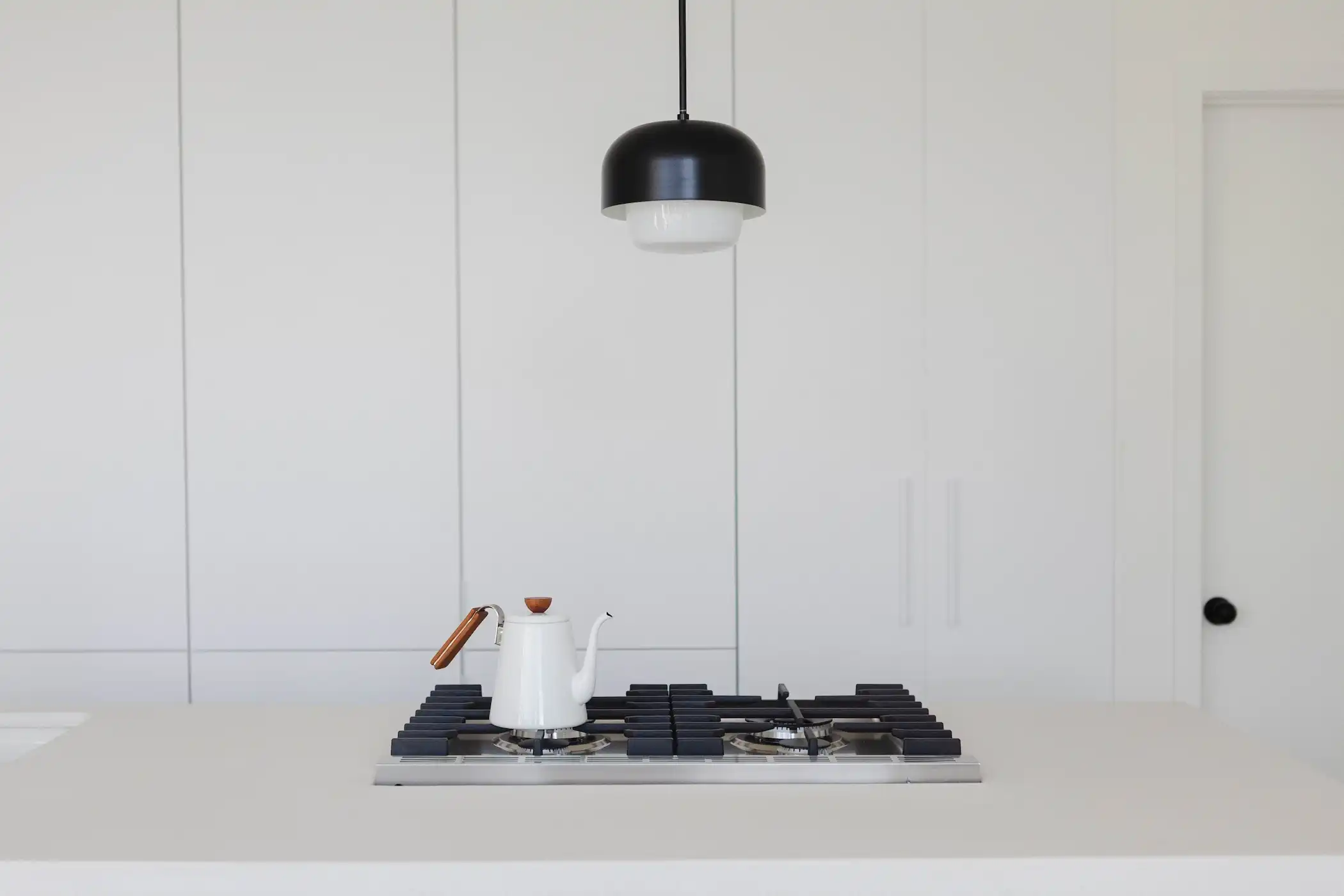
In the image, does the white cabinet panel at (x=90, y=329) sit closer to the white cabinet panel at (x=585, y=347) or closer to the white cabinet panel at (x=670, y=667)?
the white cabinet panel at (x=585, y=347)

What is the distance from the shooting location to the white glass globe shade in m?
1.66

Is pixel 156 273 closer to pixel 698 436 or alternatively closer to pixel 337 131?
pixel 337 131

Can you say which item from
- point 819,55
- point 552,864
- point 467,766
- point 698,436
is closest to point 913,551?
point 698,436

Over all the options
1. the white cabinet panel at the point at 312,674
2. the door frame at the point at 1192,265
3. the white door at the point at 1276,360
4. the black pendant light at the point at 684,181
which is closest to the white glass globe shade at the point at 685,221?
the black pendant light at the point at 684,181

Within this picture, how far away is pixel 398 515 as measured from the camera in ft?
9.01

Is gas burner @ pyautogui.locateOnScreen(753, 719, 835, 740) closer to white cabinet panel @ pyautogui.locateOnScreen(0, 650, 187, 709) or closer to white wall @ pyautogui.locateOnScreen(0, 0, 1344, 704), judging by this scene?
white wall @ pyautogui.locateOnScreen(0, 0, 1344, 704)

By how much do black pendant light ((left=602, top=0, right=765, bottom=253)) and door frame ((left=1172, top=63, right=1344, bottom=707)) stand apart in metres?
1.49

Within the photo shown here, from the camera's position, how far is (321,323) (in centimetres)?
274

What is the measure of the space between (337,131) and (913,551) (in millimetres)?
1590

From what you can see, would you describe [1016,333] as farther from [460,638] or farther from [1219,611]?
[460,638]

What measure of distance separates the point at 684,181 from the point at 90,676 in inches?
76.8

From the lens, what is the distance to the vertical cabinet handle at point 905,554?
2760mm

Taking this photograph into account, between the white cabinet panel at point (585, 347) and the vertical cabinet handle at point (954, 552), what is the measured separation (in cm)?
49

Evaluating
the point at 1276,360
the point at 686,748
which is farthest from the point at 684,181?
the point at 1276,360
